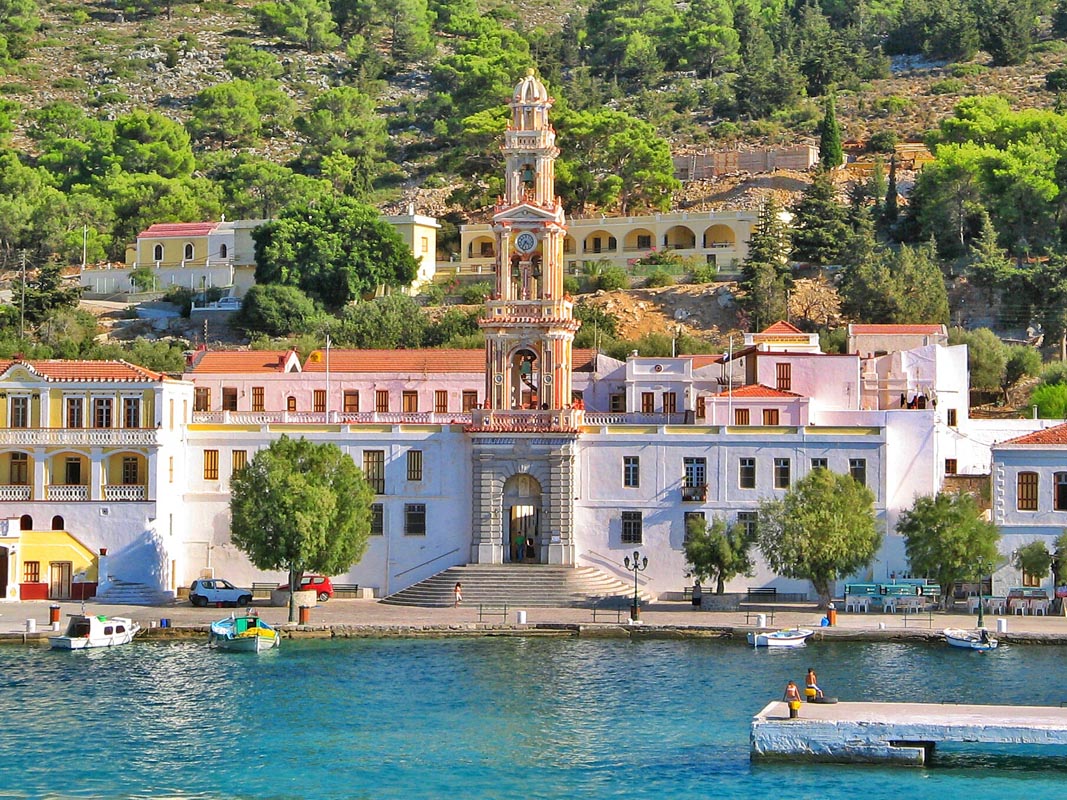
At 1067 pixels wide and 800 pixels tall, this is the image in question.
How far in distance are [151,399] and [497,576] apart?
14.6 meters

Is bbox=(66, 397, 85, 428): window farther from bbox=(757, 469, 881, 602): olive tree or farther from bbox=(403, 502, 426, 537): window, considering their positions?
bbox=(757, 469, 881, 602): olive tree

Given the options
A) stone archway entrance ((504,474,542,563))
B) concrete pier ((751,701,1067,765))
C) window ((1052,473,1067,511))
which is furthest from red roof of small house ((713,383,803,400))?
concrete pier ((751,701,1067,765))

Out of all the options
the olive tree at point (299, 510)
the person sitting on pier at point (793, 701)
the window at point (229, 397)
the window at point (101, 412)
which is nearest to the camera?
the person sitting on pier at point (793, 701)

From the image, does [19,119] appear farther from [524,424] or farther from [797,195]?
[524,424]

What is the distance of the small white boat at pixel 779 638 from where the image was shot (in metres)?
65.4

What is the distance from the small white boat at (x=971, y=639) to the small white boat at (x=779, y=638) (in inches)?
182

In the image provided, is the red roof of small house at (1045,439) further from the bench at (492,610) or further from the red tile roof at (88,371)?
the red tile roof at (88,371)

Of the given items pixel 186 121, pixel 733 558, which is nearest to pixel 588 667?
pixel 733 558

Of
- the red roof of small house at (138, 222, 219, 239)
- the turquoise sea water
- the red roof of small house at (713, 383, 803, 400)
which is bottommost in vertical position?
the turquoise sea water

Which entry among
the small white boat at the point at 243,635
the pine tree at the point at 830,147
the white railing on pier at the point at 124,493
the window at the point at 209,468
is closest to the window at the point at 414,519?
the window at the point at 209,468

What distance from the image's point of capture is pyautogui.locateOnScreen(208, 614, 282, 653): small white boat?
65.4 meters

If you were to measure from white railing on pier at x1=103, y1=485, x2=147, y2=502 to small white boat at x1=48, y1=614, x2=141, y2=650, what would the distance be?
9977 millimetres

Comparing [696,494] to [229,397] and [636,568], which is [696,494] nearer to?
[636,568]

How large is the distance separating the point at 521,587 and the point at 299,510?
29.0ft
